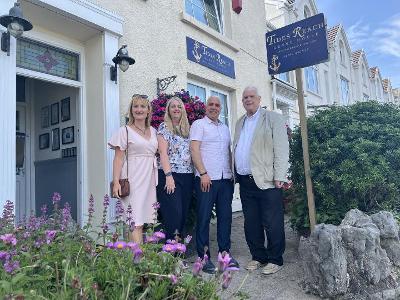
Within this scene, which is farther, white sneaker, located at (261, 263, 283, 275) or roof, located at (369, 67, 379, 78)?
roof, located at (369, 67, 379, 78)

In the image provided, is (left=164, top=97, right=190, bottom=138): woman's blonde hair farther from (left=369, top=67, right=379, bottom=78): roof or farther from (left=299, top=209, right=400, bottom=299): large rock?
(left=369, top=67, right=379, bottom=78): roof

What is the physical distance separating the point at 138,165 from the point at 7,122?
1.57 m

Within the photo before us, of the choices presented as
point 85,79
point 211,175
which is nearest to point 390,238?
point 211,175

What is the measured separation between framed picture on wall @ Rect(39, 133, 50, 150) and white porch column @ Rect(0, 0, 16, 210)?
184cm


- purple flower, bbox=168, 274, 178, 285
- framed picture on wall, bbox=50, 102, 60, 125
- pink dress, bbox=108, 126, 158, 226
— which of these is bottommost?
purple flower, bbox=168, 274, 178, 285

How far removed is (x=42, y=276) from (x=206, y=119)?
2.31 meters

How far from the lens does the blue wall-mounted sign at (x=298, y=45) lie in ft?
13.9

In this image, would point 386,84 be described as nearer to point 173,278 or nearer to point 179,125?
point 179,125

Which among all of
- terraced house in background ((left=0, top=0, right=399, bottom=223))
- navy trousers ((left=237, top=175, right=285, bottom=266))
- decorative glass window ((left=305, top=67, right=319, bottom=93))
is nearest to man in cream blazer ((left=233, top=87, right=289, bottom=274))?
navy trousers ((left=237, top=175, right=285, bottom=266))

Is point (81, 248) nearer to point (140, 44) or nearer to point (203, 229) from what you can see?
point (203, 229)

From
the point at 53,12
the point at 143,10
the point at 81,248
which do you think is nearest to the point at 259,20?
the point at 143,10

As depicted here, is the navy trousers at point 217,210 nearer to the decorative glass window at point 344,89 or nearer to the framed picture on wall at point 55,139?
the framed picture on wall at point 55,139

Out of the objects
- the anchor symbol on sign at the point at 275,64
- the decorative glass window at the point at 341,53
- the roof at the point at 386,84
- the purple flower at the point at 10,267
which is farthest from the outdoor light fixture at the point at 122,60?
the roof at the point at 386,84

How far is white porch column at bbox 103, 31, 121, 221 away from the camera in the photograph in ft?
15.4
